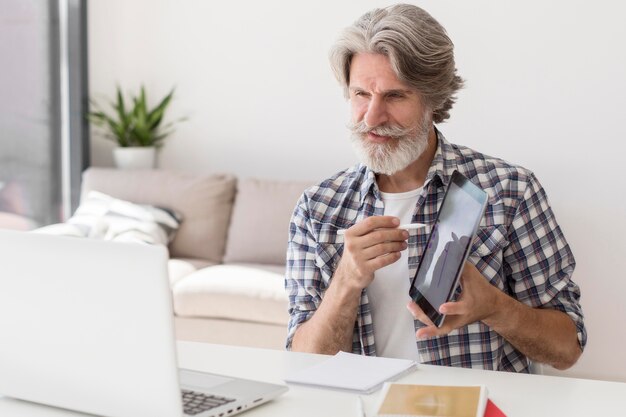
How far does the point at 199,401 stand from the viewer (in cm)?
139

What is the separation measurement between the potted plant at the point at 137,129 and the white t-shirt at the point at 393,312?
2833 mm

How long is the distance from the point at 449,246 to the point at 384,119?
536 mm

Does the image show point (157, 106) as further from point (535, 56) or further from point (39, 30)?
point (535, 56)

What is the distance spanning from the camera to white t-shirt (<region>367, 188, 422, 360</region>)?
1.94 metres

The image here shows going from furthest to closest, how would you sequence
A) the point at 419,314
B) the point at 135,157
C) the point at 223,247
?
the point at 135,157 → the point at 223,247 → the point at 419,314

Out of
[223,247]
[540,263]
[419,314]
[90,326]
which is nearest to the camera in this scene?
[90,326]

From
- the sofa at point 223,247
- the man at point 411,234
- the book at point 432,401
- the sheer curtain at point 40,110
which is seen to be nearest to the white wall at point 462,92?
the sheer curtain at point 40,110

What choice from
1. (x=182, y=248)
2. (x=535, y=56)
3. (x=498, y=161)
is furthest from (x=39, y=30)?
(x=498, y=161)

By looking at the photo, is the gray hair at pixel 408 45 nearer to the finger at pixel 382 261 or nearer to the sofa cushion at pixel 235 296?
the finger at pixel 382 261

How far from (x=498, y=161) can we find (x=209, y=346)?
763mm

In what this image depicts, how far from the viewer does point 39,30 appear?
459 cm

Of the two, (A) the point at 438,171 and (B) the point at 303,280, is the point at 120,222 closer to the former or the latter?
(B) the point at 303,280

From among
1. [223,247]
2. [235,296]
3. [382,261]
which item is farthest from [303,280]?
[223,247]

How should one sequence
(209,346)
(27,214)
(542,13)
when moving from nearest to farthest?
(209,346) < (542,13) < (27,214)
